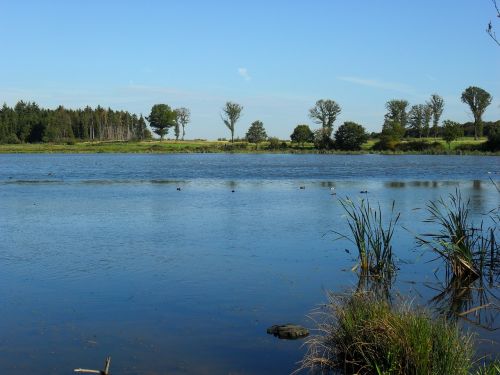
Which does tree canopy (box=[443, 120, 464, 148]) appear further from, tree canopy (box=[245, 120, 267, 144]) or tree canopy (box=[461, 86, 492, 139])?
tree canopy (box=[245, 120, 267, 144])

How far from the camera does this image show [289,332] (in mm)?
9555

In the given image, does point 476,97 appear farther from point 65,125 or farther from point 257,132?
point 65,125

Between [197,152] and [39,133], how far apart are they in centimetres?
5412

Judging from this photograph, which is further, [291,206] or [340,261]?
[291,206]

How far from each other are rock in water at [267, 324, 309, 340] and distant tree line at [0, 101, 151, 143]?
494 ft

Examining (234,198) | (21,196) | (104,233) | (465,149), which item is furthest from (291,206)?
(465,149)

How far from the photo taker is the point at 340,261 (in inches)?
606

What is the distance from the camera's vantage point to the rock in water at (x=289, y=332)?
31.2 feet

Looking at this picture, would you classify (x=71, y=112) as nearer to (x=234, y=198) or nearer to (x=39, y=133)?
(x=39, y=133)

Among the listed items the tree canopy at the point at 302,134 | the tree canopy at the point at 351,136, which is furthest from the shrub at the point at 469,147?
the tree canopy at the point at 302,134

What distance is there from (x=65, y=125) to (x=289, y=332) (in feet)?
529

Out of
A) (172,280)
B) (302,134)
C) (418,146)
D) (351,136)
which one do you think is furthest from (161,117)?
(172,280)

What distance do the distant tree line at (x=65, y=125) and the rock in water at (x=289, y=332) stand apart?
15059 centimetres

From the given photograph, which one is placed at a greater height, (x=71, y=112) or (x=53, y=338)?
(x=71, y=112)
